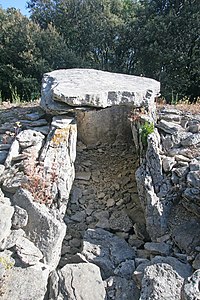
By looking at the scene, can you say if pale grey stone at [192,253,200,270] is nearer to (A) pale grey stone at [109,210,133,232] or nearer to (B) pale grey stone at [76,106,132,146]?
(A) pale grey stone at [109,210,133,232]

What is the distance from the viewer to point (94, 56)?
14.0m

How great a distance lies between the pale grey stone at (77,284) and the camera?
2.56 m

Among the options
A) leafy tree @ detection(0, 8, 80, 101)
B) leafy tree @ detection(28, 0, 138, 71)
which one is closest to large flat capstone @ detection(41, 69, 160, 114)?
leafy tree @ detection(0, 8, 80, 101)

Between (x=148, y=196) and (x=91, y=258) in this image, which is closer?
(x=91, y=258)

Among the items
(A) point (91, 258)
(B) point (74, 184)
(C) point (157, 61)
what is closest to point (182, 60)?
(C) point (157, 61)

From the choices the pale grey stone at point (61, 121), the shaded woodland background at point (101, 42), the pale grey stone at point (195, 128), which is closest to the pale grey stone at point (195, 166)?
the pale grey stone at point (195, 128)

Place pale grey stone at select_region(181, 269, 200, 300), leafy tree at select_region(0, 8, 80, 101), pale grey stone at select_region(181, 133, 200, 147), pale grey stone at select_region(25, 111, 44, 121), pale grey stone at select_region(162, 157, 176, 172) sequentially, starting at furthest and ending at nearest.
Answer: leafy tree at select_region(0, 8, 80, 101)
pale grey stone at select_region(25, 111, 44, 121)
pale grey stone at select_region(181, 133, 200, 147)
pale grey stone at select_region(162, 157, 176, 172)
pale grey stone at select_region(181, 269, 200, 300)

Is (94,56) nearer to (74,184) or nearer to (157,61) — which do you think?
(157,61)

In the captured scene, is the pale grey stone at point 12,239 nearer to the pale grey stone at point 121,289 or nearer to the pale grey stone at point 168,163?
the pale grey stone at point 121,289

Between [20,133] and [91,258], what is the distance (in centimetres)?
200

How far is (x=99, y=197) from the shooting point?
4.10m

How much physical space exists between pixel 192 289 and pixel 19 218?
168 centimetres

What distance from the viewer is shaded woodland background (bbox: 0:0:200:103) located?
37.9 ft

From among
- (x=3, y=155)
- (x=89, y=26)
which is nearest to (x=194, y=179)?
(x=3, y=155)
